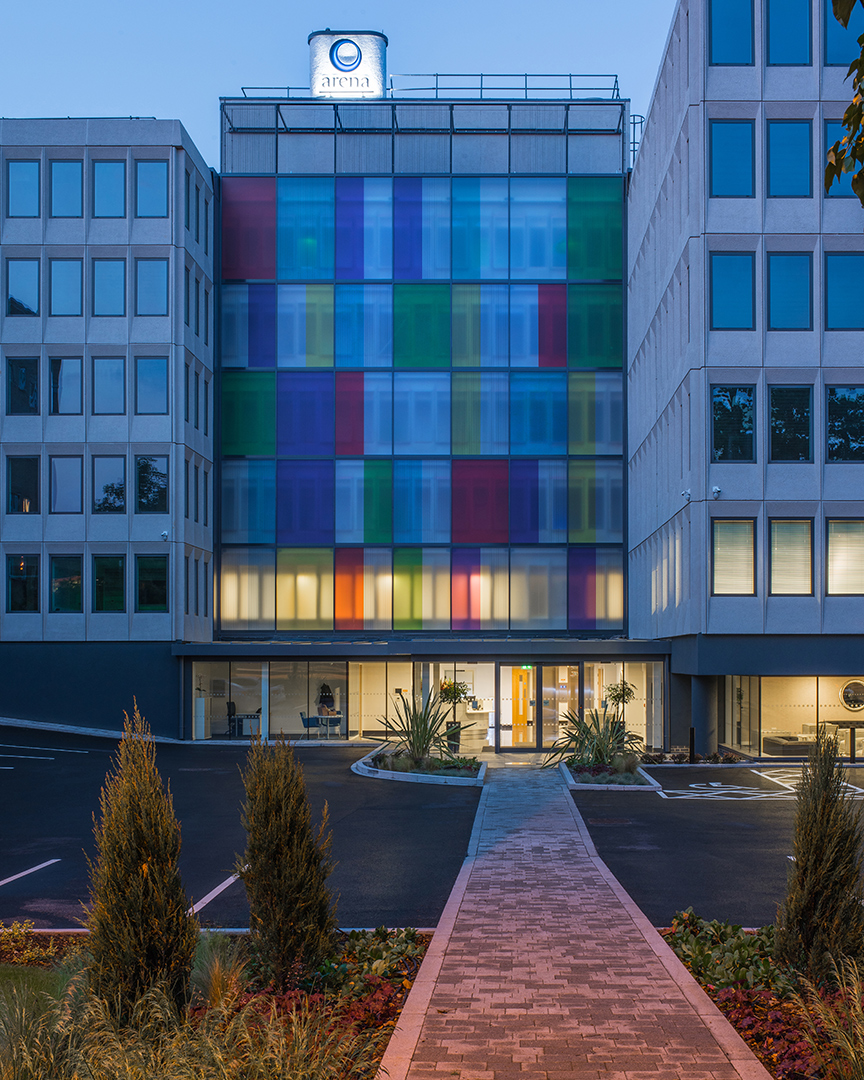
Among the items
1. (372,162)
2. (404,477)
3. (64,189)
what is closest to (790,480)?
(404,477)

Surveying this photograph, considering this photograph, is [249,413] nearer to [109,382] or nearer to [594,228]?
[109,382]

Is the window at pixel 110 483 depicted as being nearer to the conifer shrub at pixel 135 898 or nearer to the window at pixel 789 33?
the window at pixel 789 33

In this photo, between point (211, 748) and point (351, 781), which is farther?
point (211, 748)

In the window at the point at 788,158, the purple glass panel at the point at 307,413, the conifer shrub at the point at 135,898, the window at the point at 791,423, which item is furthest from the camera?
the purple glass panel at the point at 307,413

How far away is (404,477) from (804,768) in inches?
1240

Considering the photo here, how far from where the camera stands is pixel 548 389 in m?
39.4

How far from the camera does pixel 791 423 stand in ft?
88.6

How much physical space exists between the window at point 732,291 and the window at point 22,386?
2203 centimetres

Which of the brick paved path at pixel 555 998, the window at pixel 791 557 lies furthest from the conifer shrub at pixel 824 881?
the window at pixel 791 557

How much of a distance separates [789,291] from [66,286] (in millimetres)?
23025

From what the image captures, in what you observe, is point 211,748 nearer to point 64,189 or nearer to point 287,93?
point 64,189

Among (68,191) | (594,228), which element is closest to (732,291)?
(594,228)

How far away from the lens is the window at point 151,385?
1398 inches

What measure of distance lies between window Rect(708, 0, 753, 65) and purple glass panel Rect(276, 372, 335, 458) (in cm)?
1760
